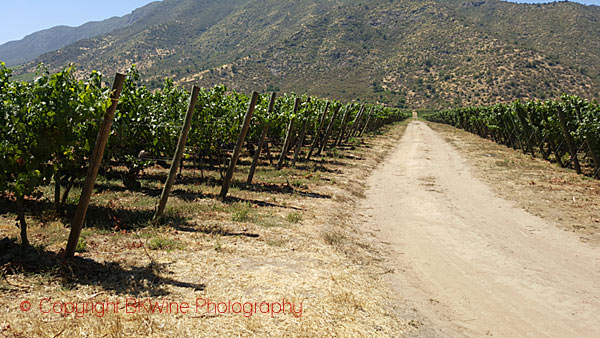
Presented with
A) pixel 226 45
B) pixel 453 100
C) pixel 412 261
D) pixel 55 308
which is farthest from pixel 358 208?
pixel 226 45

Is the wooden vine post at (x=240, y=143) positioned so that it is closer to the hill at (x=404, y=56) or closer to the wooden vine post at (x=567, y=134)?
the wooden vine post at (x=567, y=134)

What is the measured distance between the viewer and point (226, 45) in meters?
175

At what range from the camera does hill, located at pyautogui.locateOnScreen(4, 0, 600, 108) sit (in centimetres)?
10108

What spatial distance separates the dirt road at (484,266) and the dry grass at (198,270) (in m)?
0.84

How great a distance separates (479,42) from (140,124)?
408 ft

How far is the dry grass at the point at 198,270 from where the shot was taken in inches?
173

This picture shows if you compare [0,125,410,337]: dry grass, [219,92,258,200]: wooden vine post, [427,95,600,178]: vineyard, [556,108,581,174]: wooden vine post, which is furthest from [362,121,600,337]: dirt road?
[556,108,581,174]: wooden vine post

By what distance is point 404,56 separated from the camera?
405 feet

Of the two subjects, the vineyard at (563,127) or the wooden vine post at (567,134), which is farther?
the wooden vine post at (567,134)

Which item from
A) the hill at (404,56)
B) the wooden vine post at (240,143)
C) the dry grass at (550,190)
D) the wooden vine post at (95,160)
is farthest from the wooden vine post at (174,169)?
the hill at (404,56)

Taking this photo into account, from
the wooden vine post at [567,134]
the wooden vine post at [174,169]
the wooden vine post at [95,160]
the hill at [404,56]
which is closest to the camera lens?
the wooden vine post at [95,160]

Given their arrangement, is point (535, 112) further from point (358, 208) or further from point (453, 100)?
point (453, 100)

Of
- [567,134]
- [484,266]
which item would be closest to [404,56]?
[567,134]

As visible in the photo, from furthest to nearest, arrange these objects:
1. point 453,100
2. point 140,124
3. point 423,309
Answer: point 453,100
point 140,124
point 423,309
